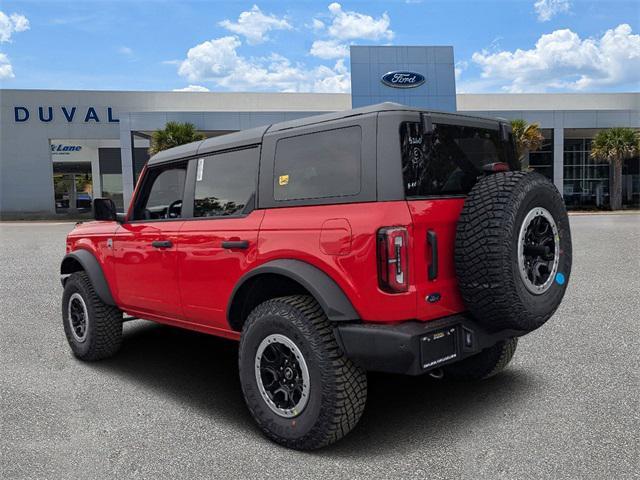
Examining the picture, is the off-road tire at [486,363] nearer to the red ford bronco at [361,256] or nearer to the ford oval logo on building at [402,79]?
the red ford bronco at [361,256]

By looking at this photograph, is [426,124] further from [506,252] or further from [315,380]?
[315,380]

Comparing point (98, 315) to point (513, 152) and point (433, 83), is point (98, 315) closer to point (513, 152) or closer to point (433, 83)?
point (513, 152)

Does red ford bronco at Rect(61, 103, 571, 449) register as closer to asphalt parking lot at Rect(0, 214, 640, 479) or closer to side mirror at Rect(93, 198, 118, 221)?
asphalt parking lot at Rect(0, 214, 640, 479)

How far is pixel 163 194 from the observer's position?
4.52 metres

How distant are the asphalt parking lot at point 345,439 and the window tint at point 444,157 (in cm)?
151

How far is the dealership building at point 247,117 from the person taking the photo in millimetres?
33969

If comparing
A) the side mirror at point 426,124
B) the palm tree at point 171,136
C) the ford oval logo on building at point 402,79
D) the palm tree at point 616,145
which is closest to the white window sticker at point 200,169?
the side mirror at point 426,124

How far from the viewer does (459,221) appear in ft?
10.2

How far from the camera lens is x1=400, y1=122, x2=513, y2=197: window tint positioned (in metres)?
3.10

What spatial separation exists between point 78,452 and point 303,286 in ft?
5.46

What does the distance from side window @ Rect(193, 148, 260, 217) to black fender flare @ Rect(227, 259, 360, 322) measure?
0.66 meters

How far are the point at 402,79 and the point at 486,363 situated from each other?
33325 millimetres

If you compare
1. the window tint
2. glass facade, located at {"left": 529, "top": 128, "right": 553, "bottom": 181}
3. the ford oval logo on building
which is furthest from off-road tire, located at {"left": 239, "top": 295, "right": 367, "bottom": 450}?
glass facade, located at {"left": 529, "top": 128, "right": 553, "bottom": 181}

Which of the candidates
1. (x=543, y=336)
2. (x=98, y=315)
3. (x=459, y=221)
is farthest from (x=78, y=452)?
(x=543, y=336)
